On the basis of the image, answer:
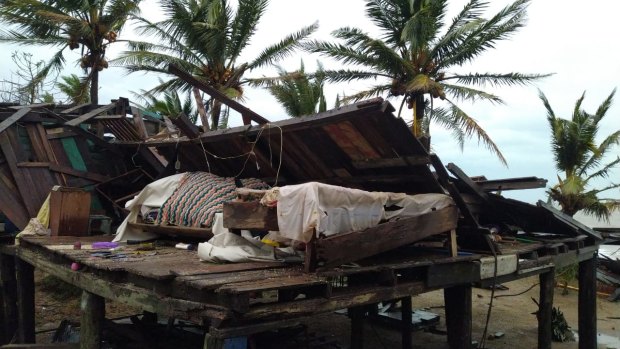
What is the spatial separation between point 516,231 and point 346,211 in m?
4.63

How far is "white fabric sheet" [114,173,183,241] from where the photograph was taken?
7.00 metres

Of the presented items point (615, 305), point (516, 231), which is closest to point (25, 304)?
point (516, 231)

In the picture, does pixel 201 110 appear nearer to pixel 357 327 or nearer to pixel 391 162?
pixel 357 327

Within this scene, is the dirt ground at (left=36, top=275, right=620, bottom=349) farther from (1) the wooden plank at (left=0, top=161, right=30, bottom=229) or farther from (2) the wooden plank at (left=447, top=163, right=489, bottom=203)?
(2) the wooden plank at (left=447, top=163, right=489, bottom=203)

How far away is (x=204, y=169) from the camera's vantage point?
798 cm

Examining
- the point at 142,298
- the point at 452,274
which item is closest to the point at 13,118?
the point at 142,298

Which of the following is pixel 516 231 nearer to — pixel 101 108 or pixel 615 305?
pixel 101 108

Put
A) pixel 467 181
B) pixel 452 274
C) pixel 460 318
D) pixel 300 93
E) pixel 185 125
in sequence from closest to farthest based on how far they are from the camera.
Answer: pixel 452 274 → pixel 460 318 → pixel 467 181 → pixel 185 125 → pixel 300 93

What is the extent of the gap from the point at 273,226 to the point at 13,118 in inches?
251

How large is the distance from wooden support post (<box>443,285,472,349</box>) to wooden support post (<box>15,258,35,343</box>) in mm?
5955

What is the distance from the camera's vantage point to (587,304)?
29.3 ft

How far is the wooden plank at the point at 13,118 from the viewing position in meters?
8.22

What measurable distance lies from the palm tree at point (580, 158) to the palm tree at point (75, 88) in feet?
55.9

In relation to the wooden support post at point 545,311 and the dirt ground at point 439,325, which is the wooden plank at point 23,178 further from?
the wooden support post at point 545,311
